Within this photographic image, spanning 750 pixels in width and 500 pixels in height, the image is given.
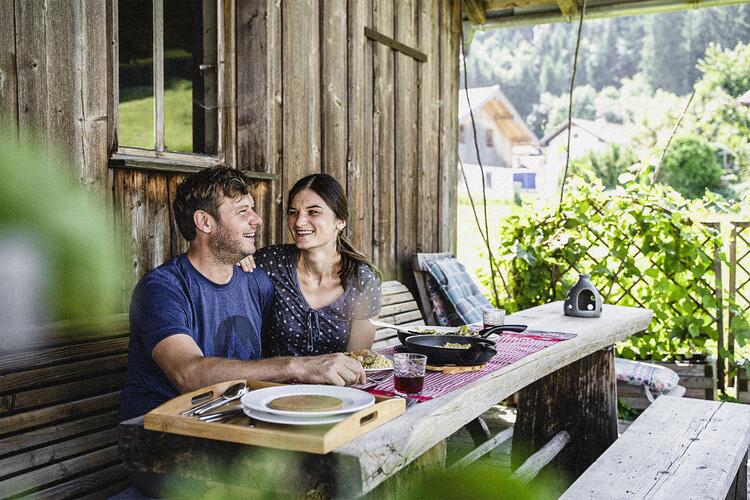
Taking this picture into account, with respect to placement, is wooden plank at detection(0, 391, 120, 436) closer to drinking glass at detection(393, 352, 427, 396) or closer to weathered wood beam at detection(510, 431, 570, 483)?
drinking glass at detection(393, 352, 427, 396)

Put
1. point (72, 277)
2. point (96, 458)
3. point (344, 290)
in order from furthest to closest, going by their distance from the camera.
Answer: point (344, 290) → point (96, 458) → point (72, 277)

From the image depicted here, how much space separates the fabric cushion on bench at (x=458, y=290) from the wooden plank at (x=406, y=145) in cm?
19

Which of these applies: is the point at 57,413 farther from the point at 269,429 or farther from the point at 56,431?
the point at 269,429

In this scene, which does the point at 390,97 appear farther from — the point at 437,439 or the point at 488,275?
the point at 437,439

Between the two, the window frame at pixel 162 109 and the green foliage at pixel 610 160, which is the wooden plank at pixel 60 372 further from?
the green foliage at pixel 610 160

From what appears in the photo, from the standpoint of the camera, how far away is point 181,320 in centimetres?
175

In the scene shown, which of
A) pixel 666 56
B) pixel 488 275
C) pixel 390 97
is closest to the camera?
pixel 390 97

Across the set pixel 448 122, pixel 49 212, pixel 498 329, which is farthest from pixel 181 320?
pixel 448 122

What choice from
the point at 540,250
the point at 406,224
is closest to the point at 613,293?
the point at 540,250

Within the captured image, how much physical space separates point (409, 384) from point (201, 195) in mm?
852

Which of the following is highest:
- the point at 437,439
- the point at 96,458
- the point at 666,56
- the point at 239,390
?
the point at 666,56

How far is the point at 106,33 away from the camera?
228cm

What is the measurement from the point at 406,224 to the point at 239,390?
2.85m

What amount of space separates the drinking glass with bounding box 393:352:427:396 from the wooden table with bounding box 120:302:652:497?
2.8 inches
